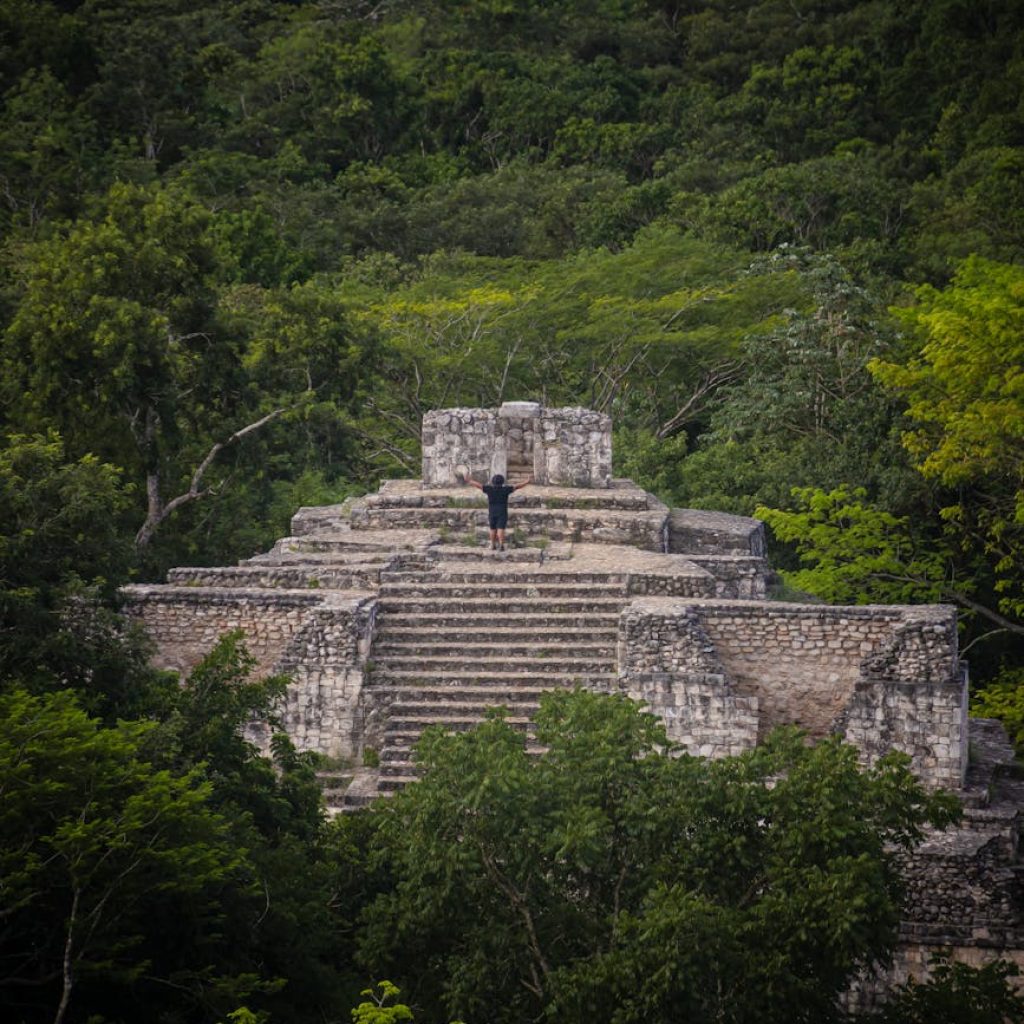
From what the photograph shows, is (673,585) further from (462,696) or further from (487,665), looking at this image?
(462,696)

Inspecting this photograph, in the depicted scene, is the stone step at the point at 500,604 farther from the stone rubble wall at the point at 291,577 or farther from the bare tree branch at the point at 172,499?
the bare tree branch at the point at 172,499

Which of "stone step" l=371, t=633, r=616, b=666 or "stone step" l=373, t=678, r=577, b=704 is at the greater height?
"stone step" l=371, t=633, r=616, b=666

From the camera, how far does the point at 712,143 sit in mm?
45188

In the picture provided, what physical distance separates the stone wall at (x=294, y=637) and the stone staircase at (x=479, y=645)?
1.01 ft

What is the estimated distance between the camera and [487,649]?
66.8 feet

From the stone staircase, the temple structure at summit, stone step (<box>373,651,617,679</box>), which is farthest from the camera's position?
stone step (<box>373,651,617,679</box>)

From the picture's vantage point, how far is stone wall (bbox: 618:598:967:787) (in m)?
19.2

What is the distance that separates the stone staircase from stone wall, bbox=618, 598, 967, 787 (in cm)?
50

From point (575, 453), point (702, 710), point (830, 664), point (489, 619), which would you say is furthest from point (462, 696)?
point (575, 453)

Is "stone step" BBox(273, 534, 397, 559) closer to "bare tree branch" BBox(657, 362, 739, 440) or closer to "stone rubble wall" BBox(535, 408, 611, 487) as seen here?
"stone rubble wall" BBox(535, 408, 611, 487)

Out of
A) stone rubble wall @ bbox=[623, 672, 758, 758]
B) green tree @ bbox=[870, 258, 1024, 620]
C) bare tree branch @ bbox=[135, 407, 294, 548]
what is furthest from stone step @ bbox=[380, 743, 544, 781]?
bare tree branch @ bbox=[135, 407, 294, 548]

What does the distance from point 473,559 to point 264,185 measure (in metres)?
21.8

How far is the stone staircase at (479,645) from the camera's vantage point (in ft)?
64.7

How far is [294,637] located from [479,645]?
5.24 ft
